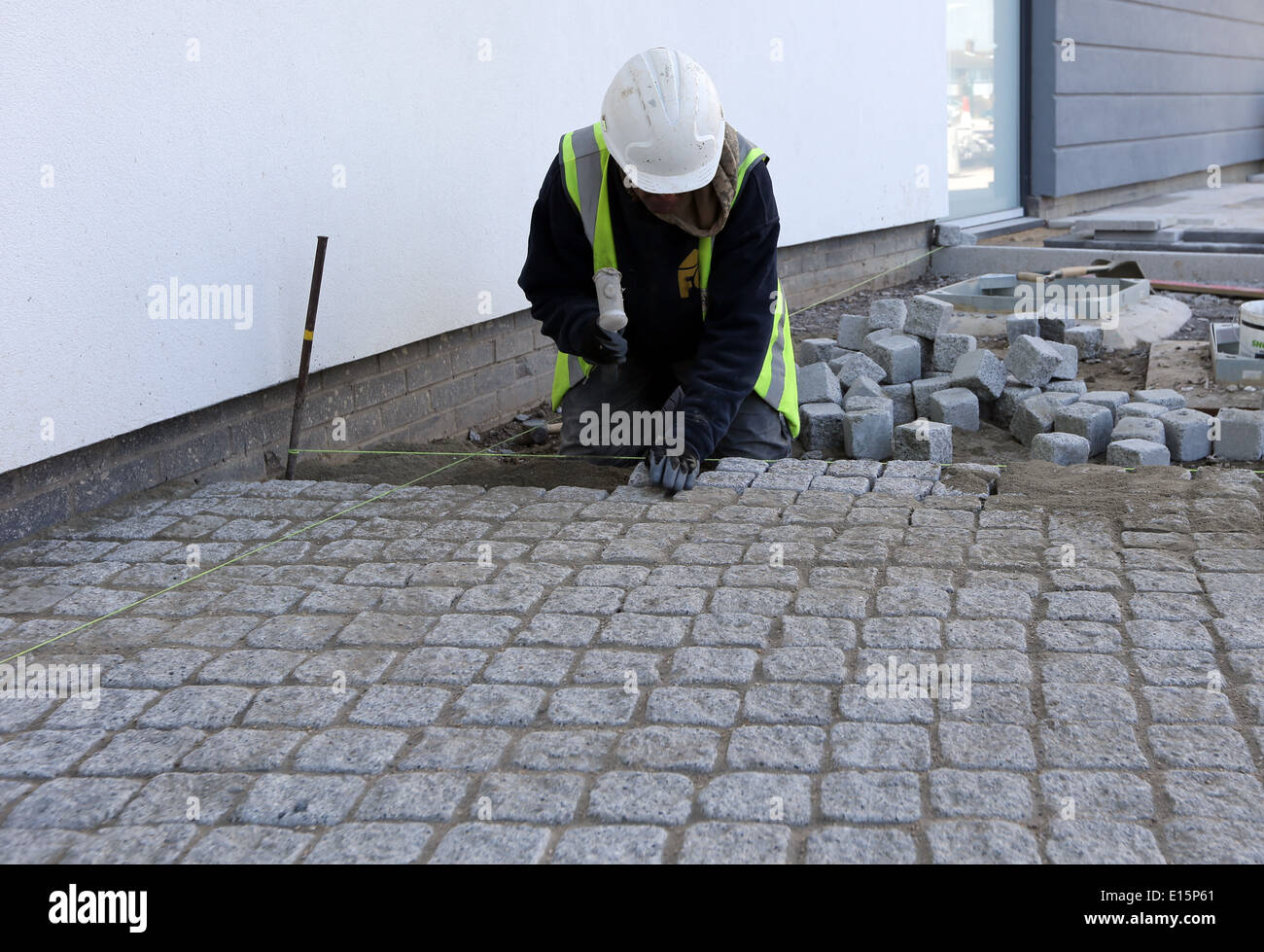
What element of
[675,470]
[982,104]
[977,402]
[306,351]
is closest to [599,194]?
[675,470]

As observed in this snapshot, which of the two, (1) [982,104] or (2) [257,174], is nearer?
(2) [257,174]

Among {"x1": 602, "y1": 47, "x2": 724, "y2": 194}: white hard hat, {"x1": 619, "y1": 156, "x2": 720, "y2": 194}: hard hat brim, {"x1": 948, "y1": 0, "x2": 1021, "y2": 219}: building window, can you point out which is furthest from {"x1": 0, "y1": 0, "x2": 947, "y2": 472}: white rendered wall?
{"x1": 948, "y1": 0, "x2": 1021, "y2": 219}: building window

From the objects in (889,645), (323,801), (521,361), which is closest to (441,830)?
(323,801)

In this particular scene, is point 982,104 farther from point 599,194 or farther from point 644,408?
point 599,194

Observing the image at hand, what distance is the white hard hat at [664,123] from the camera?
435 centimetres

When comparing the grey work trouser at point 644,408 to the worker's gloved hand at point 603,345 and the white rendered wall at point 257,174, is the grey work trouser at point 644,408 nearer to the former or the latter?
the worker's gloved hand at point 603,345

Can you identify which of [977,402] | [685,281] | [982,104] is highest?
[982,104]

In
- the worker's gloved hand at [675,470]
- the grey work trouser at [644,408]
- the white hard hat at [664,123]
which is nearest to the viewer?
the white hard hat at [664,123]

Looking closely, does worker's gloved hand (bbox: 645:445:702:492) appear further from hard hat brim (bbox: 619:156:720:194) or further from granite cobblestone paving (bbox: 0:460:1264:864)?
hard hat brim (bbox: 619:156:720:194)

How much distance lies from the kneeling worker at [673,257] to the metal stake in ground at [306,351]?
86 centimetres

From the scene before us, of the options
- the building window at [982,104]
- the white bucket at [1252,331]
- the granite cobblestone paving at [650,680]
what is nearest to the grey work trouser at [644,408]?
the granite cobblestone paving at [650,680]

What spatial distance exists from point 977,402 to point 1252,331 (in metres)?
1.65

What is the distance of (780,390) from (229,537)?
2.46 metres

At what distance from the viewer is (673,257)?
4.98 m
